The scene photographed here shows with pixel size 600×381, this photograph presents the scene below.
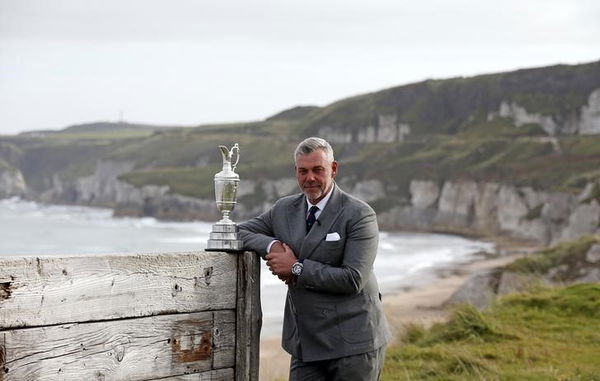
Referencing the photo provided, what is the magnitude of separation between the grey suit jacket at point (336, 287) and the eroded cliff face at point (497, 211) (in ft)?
158

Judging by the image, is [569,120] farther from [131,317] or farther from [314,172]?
[131,317]

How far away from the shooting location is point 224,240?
5.06 m

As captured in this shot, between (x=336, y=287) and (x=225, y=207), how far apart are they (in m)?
0.74

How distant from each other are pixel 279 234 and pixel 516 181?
78831mm

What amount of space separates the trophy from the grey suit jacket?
10 centimetres

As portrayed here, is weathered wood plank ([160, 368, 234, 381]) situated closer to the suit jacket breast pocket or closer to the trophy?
the trophy

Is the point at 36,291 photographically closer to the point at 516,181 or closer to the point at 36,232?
the point at 516,181

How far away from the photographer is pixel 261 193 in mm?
113500

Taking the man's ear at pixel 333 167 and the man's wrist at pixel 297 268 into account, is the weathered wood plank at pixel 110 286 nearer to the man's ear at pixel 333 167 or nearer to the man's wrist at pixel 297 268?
the man's wrist at pixel 297 268

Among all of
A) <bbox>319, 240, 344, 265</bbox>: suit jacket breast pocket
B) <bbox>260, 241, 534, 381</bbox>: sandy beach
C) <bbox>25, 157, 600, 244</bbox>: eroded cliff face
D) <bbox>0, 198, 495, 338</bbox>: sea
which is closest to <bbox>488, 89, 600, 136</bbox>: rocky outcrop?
<bbox>25, 157, 600, 244</bbox>: eroded cliff face

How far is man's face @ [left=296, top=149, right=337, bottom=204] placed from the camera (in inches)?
199

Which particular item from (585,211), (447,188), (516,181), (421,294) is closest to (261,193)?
(447,188)

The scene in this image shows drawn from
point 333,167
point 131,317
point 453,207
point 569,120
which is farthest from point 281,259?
point 569,120

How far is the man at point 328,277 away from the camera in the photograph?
4.92m
